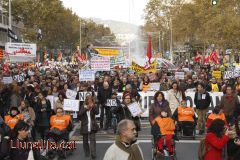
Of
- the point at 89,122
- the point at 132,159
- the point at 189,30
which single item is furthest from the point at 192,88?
the point at 189,30

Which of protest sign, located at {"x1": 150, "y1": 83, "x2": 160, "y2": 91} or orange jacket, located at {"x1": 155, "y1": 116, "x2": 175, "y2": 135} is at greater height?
protest sign, located at {"x1": 150, "y1": 83, "x2": 160, "y2": 91}

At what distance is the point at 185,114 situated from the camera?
1672cm

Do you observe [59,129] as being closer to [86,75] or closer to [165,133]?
[165,133]

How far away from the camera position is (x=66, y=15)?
322ft

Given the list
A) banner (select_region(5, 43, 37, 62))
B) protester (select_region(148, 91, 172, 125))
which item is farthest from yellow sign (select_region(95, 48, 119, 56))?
protester (select_region(148, 91, 172, 125))

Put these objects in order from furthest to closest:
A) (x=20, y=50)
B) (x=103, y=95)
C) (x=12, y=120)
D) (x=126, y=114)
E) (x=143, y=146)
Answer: (x=20, y=50) < (x=103, y=95) < (x=143, y=146) < (x=126, y=114) < (x=12, y=120)

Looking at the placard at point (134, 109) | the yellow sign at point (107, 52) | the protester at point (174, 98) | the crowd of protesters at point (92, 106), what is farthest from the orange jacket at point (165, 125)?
the yellow sign at point (107, 52)

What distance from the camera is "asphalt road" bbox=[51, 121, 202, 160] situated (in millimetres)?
14562

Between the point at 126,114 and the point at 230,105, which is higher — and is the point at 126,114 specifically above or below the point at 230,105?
below

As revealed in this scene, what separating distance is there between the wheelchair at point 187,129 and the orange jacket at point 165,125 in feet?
12.6

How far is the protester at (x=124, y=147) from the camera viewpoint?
6438mm

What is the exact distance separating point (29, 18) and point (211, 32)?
73.4 ft

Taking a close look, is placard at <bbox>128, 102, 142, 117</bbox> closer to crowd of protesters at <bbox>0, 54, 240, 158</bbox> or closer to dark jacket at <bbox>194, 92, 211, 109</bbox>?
crowd of protesters at <bbox>0, 54, 240, 158</bbox>

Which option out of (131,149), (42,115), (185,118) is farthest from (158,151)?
(131,149)
